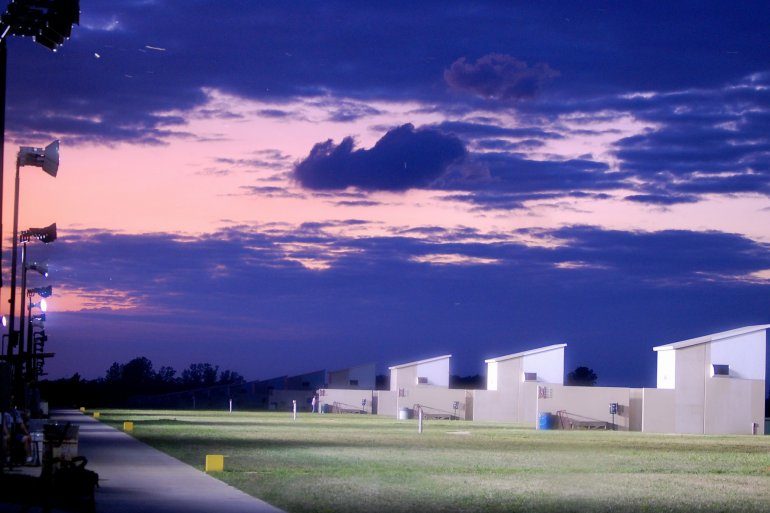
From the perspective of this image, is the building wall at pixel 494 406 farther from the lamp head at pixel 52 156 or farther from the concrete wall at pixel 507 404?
the lamp head at pixel 52 156

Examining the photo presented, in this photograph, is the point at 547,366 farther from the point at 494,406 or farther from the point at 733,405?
the point at 733,405

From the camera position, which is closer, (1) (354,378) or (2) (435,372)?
(2) (435,372)

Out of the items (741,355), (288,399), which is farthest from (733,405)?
(288,399)

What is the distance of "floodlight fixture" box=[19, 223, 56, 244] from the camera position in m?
34.0

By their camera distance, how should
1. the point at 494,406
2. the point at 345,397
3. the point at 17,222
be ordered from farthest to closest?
the point at 345,397 < the point at 494,406 < the point at 17,222

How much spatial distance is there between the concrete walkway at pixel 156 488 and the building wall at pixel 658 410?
38.6 metres

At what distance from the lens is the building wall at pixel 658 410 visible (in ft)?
207

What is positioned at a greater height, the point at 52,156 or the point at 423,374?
the point at 52,156

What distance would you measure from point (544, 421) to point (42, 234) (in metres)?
37.4

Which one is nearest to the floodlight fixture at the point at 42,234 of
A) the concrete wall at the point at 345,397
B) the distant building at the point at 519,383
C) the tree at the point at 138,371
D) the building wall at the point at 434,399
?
the distant building at the point at 519,383

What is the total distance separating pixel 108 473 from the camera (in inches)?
928

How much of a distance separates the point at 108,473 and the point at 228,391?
332 feet

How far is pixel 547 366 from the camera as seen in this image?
79.4 m

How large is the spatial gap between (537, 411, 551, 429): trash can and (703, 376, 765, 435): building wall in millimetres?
8642
